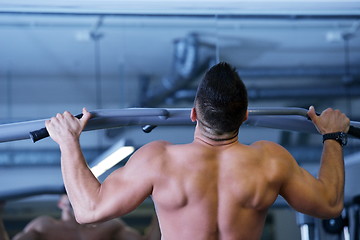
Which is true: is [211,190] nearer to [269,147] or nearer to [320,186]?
[269,147]

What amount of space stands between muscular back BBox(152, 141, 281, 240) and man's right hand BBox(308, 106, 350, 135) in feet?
1.04

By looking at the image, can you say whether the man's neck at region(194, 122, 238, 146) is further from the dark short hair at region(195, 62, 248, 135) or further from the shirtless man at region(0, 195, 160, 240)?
the shirtless man at region(0, 195, 160, 240)

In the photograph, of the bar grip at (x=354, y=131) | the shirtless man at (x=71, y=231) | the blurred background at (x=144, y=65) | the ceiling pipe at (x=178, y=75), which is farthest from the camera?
the ceiling pipe at (x=178, y=75)

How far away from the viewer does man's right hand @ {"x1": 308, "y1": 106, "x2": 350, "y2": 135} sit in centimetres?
221

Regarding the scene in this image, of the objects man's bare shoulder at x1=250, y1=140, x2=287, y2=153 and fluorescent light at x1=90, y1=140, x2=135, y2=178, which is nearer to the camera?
man's bare shoulder at x1=250, y1=140, x2=287, y2=153

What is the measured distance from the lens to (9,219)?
10.1 m

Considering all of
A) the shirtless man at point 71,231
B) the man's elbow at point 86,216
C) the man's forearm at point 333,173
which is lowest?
the shirtless man at point 71,231

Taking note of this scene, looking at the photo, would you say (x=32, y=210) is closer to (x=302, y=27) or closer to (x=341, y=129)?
(x=302, y=27)

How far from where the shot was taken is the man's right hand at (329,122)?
221 cm

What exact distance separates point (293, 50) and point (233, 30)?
0.78 metres

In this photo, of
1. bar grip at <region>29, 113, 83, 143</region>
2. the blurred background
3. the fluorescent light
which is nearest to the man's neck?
bar grip at <region>29, 113, 83, 143</region>

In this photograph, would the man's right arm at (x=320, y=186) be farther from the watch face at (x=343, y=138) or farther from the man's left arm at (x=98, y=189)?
the man's left arm at (x=98, y=189)

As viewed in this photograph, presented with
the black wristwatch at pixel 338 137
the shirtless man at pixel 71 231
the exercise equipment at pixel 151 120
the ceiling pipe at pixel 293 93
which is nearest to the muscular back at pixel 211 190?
the exercise equipment at pixel 151 120

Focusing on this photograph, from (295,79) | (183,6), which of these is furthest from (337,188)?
(295,79)
